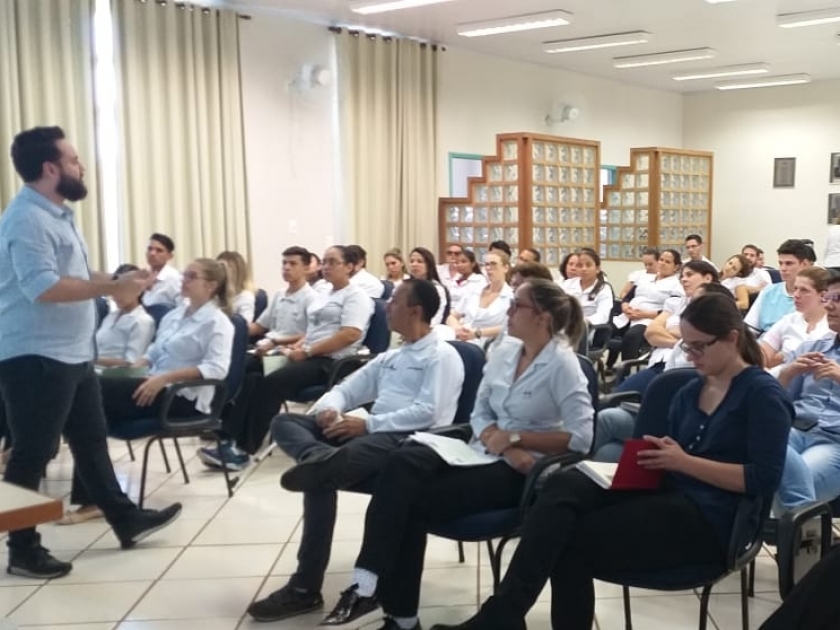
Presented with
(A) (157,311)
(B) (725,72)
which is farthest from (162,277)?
(B) (725,72)

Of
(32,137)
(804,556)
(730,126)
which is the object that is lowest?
(804,556)

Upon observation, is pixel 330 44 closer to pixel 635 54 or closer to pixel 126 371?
pixel 635 54

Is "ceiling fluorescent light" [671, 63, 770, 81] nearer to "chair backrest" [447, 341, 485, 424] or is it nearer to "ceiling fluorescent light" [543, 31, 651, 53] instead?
"ceiling fluorescent light" [543, 31, 651, 53]

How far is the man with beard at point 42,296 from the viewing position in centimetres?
294

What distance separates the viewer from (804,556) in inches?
82.7

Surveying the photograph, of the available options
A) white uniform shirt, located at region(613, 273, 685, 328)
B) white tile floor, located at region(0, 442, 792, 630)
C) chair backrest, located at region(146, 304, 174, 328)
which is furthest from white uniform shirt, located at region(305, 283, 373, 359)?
white uniform shirt, located at region(613, 273, 685, 328)

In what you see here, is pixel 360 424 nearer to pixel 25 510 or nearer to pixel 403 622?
pixel 403 622

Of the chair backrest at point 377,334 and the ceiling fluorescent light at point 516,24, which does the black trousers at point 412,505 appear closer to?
the chair backrest at point 377,334

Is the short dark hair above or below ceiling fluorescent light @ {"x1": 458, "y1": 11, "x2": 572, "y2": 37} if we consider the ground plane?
below

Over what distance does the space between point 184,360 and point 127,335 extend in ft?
1.91

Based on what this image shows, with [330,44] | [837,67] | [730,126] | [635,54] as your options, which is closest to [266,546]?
[330,44]

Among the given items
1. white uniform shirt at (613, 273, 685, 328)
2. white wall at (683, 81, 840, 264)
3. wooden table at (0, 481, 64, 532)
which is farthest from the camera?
white wall at (683, 81, 840, 264)

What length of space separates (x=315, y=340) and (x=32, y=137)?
87.1 inches

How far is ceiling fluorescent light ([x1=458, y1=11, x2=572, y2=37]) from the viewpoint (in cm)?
823
